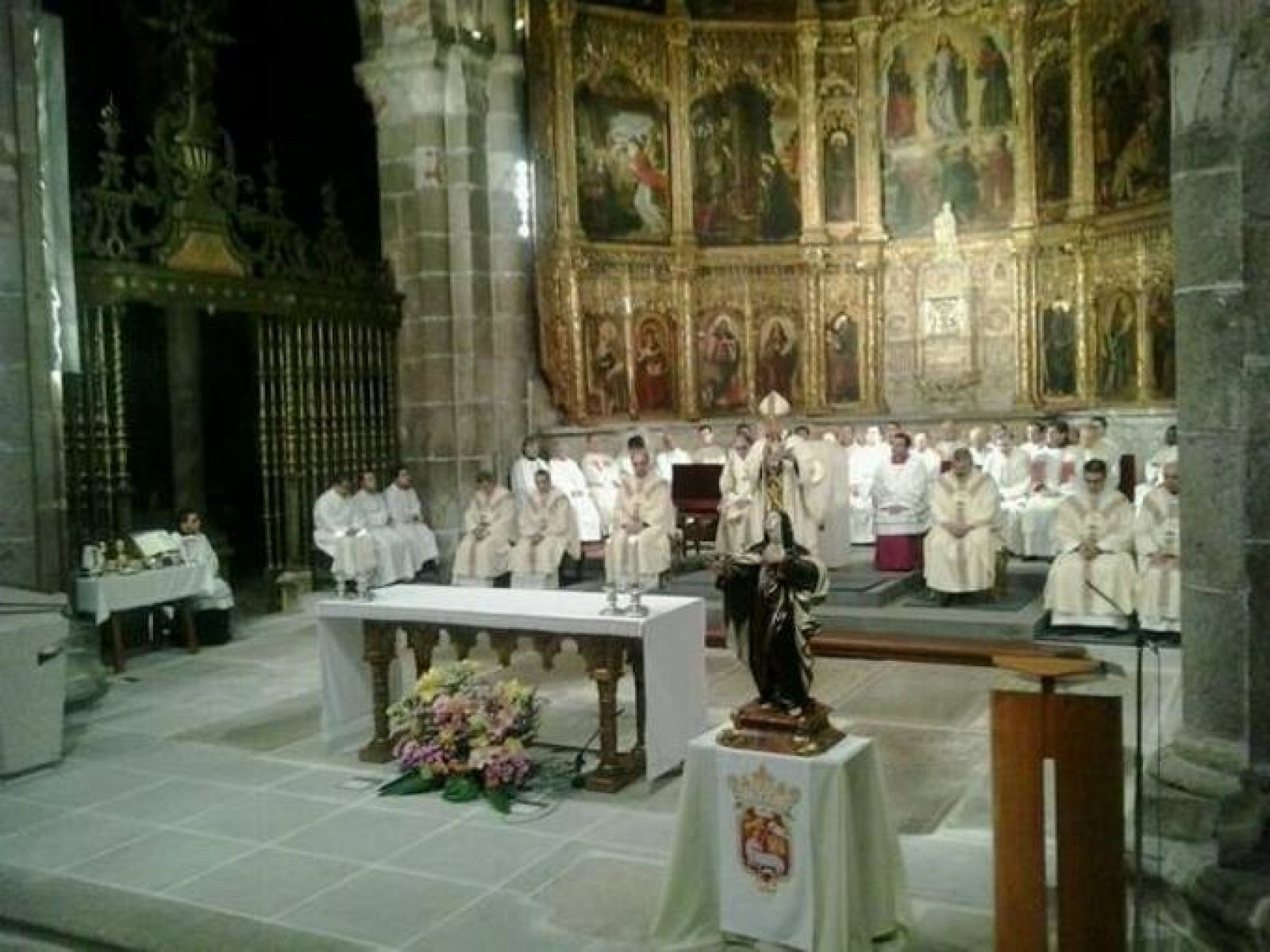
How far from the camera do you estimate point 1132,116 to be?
15758 mm

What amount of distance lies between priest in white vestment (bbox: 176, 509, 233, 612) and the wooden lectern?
892 cm

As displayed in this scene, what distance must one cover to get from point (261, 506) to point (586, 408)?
437 centimetres

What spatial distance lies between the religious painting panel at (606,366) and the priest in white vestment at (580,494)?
122cm

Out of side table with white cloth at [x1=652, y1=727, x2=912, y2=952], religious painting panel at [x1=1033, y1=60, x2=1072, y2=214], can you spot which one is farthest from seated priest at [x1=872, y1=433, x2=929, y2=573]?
side table with white cloth at [x1=652, y1=727, x2=912, y2=952]

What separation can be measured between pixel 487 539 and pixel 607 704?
693cm

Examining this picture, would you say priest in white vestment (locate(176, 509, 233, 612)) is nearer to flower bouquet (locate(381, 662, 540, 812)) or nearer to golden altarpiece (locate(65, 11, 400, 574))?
golden altarpiece (locate(65, 11, 400, 574))

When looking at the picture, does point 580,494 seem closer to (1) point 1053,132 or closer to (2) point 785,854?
(1) point 1053,132

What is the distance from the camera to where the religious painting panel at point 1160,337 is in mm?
15422

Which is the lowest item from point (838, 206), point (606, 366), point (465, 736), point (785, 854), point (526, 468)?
point (465, 736)

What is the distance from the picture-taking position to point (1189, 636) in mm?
5207

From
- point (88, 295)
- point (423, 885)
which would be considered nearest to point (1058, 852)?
point (423, 885)

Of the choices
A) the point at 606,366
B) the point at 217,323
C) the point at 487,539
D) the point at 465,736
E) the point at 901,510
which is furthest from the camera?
the point at 606,366

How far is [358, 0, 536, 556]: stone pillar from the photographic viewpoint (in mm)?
14828

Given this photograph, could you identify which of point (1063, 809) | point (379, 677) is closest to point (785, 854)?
point (1063, 809)
